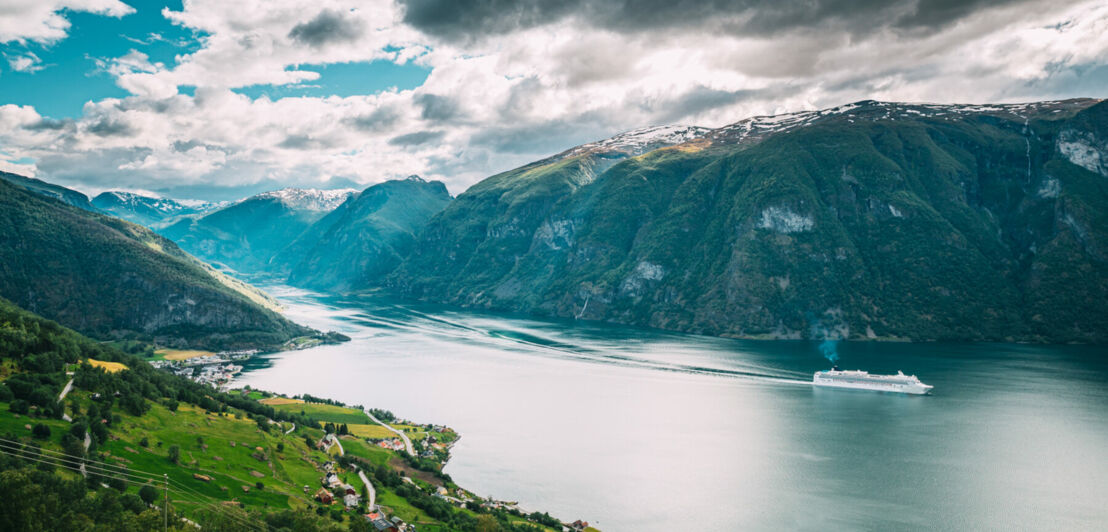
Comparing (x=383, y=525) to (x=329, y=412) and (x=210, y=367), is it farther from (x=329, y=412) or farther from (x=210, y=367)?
(x=210, y=367)

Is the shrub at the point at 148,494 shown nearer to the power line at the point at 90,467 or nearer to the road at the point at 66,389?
the power line at the point at 90,467

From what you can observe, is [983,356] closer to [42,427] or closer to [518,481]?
[518,481]

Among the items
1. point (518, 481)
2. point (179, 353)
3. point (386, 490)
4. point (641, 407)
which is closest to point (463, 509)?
point (386, 490)

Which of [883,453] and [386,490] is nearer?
[386,490]

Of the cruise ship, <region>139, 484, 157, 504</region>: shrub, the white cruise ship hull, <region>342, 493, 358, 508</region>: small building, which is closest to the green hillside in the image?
<region>139, 484, 157, 504</region>: shrub

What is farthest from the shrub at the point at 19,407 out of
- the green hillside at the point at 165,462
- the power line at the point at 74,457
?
the power line at the point at 74,457

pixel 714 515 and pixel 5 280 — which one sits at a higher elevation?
pixel 5 280

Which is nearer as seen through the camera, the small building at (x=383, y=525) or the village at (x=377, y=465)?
the small building at (x=383, y=525)
